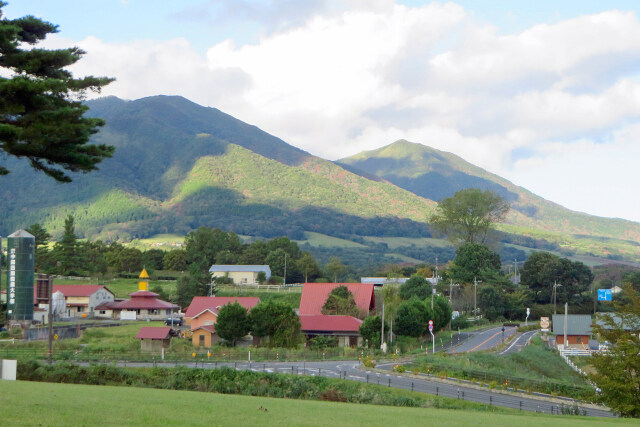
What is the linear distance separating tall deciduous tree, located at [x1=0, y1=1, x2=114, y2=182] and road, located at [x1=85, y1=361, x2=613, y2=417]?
73.2ft

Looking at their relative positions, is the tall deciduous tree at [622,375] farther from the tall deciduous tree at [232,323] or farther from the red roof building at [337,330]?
the tall deciduous tree at [232,323]

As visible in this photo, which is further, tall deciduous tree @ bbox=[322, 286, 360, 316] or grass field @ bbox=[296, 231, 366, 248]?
grass field @ bbox=[296, 231, 366, 248]

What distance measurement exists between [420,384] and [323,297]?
102 feet

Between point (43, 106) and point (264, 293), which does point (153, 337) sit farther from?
point (43, 106)

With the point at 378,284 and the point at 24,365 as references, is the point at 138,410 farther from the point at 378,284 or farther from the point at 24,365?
the point at 378,284

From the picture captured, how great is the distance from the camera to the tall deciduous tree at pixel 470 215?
10006 cm

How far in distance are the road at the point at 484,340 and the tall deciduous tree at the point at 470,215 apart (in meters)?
27.8

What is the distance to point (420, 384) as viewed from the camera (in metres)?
35.7

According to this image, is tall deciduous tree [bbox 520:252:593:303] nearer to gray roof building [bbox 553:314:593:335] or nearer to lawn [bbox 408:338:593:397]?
gray roof building [bbox 553:314:593:335]

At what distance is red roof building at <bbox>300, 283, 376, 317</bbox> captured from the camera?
65312 millimetres

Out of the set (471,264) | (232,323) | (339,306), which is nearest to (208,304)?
(232,323)

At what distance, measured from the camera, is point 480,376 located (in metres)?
38.0

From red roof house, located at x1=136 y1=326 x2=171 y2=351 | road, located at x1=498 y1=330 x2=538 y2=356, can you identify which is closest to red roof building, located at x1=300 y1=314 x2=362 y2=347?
red roof house, located at x1=136 y1=326 x2=171 y2=351

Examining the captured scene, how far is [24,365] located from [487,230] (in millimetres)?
80810
